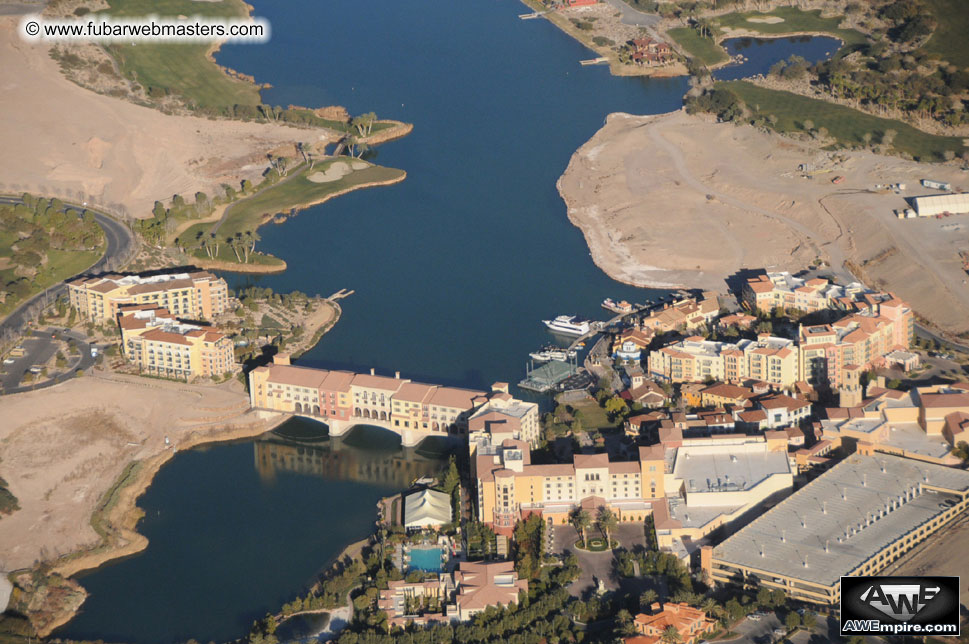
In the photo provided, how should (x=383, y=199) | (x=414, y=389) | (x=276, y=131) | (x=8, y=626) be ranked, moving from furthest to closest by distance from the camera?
1. (x=276, y=131)
2. (x=383, y=199)
3. (x=414, y=389)
4. (x=8, y=626)

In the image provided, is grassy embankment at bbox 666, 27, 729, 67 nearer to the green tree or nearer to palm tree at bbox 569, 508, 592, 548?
the green tree

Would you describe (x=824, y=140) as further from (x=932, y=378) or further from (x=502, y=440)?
(x=502, y=440)

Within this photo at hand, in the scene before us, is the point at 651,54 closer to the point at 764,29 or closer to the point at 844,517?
the point at 764,29

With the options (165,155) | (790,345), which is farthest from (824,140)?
(165,155)

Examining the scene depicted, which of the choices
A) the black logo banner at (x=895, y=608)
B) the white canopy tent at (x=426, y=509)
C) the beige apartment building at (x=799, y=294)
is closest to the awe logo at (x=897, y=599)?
the black logo banner at (x=895, y=608)

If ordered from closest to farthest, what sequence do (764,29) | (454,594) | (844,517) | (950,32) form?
(454,594), (844,517), (950,32), (764,29)

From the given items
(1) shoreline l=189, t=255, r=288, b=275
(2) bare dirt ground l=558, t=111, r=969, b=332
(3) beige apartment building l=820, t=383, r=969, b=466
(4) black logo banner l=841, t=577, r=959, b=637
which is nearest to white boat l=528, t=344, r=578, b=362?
(2) bare dirt ground l=558, t=111, r=969, b=332

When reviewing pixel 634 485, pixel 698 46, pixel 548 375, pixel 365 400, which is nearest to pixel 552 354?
pixel 548 375
